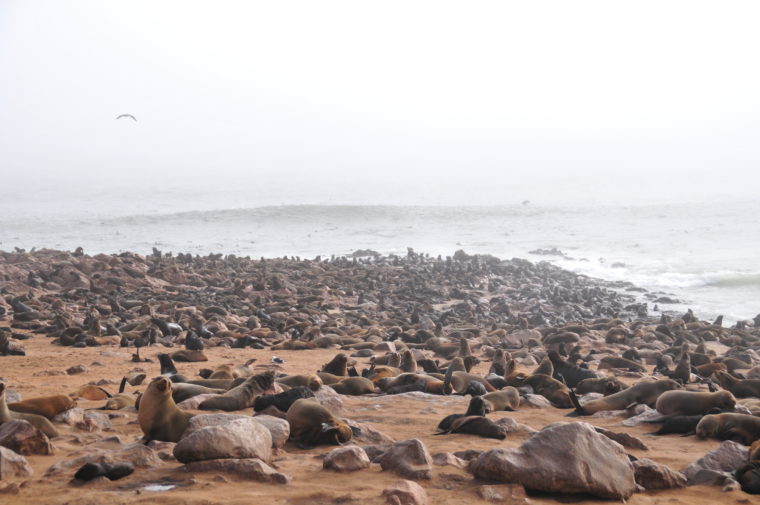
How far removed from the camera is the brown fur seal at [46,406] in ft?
18.5

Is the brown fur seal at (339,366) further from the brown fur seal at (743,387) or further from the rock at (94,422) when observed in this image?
the brown fur seal at (743,387)

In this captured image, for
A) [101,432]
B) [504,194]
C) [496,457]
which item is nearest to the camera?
[496,457]

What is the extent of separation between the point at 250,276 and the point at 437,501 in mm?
19236

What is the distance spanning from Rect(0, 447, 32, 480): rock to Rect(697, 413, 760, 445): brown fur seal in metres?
5.06

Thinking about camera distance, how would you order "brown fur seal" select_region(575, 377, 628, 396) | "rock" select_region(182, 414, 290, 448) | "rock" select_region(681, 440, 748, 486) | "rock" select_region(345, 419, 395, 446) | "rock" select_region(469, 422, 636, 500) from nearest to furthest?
1. "rock" select_region(469, 422, 636, 500)
2. "rock" select_region(681, 440, 748, 486)
3. "rock" select_region(182, 414, 290, 448)
4. "rock" select_region(345, 419, 395, 446)
5. "brown fur seal" select_region(575, 377, 628, 396)

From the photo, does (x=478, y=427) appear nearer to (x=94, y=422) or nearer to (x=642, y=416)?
(x=642, y=416)

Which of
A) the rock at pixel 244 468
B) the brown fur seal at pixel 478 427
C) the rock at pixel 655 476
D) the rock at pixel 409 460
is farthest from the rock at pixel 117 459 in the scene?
the rock at pixel 655 476

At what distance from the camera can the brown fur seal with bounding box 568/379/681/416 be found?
7.19 meters

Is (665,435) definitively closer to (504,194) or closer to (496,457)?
(496,457)

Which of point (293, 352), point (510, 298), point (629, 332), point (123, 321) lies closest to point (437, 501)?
point (293, 352)

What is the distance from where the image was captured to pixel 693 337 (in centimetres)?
1533

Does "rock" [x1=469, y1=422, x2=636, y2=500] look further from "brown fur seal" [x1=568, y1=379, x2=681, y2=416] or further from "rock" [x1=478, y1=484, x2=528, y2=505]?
"brown fur seal" [x1=568, y1=379, x2=681, y2=416]

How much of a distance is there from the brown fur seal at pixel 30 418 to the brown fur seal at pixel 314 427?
5.84ft

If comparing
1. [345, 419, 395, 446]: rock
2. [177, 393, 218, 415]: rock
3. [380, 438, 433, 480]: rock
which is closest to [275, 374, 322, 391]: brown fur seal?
[177, 393, 218, 415]: rock
